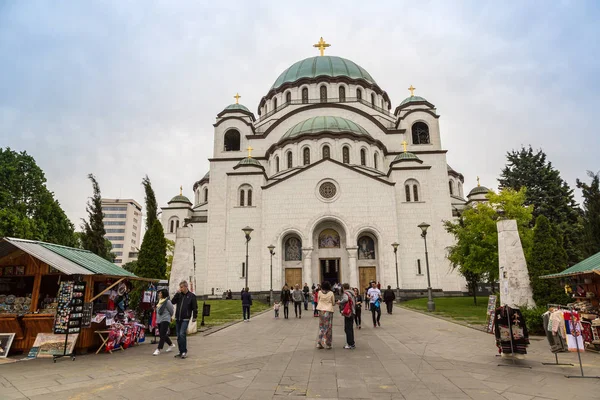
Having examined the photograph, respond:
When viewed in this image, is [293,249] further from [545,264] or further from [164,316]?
[164,316]

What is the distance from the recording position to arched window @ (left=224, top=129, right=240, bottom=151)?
37.0 m

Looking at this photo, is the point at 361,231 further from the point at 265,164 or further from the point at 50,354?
the point at 50,354

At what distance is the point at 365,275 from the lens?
27938mm

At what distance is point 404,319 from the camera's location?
48.7 ft

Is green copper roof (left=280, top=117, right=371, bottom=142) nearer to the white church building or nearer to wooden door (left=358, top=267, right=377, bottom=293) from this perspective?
the white church building

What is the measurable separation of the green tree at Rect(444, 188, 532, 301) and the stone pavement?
1100 centimetres

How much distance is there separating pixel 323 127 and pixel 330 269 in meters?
12.9

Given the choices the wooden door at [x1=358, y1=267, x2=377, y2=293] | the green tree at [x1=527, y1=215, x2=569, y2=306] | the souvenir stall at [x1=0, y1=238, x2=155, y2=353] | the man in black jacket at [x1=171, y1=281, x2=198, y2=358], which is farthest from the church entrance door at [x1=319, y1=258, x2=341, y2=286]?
the man in black jacket at [x1=171, y1=281, x2=198, y2=358]

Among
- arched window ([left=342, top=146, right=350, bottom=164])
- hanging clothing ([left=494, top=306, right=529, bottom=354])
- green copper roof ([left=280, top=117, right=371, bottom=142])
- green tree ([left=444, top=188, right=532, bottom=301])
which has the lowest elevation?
hanging clothing ([left=494, top=306, right=529, bottom=354])

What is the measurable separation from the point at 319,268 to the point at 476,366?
21.8 m

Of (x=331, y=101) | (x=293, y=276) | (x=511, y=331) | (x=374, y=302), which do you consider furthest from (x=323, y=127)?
(x=511, y=331)

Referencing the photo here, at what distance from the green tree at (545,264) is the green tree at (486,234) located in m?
8.29

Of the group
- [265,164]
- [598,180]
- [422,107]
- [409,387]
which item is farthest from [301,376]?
[422,107]

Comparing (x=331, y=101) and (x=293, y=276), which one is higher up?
(x=331, y=101)
